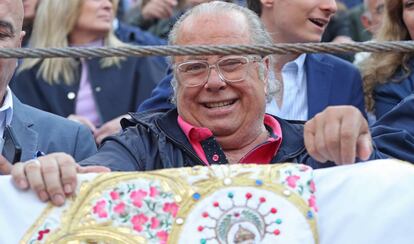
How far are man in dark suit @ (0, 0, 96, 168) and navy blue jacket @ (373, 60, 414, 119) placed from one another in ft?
4.14

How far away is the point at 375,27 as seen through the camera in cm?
576

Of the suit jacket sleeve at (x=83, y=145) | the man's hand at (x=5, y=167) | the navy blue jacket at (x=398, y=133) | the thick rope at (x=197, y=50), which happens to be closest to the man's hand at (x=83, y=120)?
the suit jacket sleeve at (x=83, y=145)

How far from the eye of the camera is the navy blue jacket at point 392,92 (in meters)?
4.51

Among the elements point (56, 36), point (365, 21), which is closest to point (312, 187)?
point (56, 36)

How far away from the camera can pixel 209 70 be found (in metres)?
3.52

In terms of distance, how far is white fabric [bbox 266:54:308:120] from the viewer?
452 centimetres

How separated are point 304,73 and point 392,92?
1.27ft

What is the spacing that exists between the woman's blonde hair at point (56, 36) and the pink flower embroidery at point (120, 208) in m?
2.83

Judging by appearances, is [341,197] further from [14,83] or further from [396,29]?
[14,83]

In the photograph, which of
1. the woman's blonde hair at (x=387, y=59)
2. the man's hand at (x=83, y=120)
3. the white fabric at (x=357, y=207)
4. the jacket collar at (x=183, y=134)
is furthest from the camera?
the man's hand at (x=83, y=120)

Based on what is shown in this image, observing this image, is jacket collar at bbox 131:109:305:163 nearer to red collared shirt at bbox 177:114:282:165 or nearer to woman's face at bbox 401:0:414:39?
red collared shirt at bbox 177:114:282:165

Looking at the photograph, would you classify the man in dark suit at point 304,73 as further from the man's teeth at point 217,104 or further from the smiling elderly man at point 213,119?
the man's teeth at point 217,104

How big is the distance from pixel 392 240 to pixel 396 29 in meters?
2.29

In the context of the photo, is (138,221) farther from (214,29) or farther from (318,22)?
(318,22)
